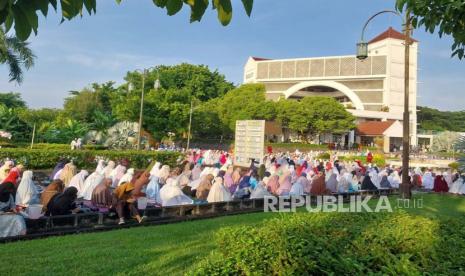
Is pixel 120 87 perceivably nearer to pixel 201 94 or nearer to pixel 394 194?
pixel 201 94

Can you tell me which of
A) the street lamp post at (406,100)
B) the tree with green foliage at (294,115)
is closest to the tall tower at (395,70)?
the tree with green foliage at (294,115)

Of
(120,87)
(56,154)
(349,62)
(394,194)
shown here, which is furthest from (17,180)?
(349,62)

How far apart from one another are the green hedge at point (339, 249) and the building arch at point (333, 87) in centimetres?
7094

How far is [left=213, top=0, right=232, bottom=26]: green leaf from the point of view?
1.84 metres

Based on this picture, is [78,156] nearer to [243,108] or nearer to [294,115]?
[243,108]

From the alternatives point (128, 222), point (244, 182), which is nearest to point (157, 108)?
point (244, 182)

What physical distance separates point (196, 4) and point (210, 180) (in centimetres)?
1070

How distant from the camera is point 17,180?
10.1 m

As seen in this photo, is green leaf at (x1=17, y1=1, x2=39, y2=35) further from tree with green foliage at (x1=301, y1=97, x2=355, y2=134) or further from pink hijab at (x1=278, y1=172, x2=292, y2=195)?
tree with green foliage at (x1=301, y1=97, x2=355, y2=134)

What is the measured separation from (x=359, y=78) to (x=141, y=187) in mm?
66788

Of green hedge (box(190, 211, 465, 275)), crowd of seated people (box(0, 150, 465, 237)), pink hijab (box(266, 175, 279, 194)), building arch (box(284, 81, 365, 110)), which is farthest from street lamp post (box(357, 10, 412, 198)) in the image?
building arch (box(284, 81, 365, 110))

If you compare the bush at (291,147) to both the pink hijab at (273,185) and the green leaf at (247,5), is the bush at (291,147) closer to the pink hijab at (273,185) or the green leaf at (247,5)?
the pink hijab at (273,185)

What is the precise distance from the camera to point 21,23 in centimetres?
163

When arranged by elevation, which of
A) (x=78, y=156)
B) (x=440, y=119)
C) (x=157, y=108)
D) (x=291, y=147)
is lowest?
(x=78, y=156)
